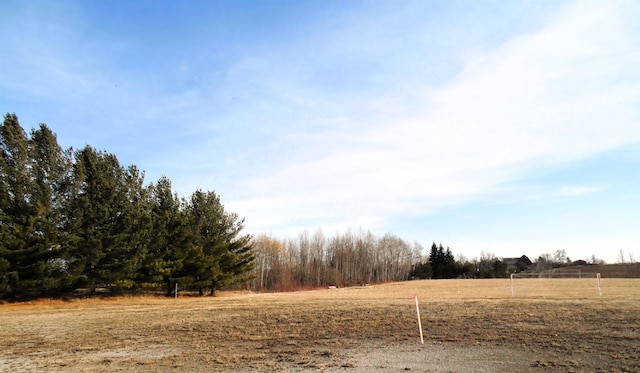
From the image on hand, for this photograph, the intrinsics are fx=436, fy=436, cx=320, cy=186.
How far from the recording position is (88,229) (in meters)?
33.8

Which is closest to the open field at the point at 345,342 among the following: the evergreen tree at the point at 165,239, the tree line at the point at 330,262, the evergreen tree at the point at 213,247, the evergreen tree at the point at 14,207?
the evergreen tree at the point at 14,207

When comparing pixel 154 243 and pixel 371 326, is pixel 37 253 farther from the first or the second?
pixel 371 326

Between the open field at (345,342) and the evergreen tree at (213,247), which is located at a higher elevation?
the evergreen tree at (213,247)

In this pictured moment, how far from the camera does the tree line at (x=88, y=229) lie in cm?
3030

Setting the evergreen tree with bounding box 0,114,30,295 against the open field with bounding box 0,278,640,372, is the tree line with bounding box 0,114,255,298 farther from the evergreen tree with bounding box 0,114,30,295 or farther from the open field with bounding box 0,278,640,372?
the open field with bounding box 0,278,640,372

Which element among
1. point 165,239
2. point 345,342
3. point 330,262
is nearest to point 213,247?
point 165,239

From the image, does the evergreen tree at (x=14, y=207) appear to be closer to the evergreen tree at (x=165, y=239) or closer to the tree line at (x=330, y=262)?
the evergreen tree at (x=165, y=239)

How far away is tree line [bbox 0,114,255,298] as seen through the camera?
30.3 meters

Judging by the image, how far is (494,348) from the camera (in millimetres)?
11406

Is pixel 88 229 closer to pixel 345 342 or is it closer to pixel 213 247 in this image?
pixel 213 247

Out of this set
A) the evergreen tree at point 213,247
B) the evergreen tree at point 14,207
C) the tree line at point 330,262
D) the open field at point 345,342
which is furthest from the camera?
the tree line at point 330,262

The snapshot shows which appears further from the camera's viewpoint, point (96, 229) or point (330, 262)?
point (330, 262)

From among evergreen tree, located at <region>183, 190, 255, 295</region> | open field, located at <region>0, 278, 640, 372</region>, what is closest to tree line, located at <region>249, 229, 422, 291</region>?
evergreen tree, located at <region>183, 190, 255, 295</region>

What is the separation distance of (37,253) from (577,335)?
32.1 metres
